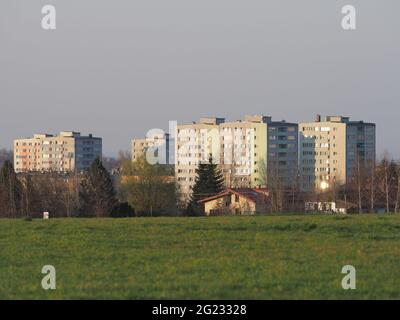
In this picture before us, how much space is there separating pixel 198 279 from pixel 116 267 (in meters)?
2.38

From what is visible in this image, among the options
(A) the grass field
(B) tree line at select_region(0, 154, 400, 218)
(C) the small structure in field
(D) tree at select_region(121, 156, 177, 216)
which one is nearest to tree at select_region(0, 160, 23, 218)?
(B) tree line at select_region(0, 154, 400, 218)

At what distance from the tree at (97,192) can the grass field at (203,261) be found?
6308 centimetres

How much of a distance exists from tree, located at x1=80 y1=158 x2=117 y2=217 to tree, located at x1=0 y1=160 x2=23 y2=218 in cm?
658

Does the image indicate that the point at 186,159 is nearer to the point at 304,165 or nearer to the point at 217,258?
the point at 304,165

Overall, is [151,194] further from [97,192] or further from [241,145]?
[241,145]

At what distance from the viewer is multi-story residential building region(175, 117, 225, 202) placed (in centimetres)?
15959

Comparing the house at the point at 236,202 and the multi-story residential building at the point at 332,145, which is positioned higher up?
the multi-story residential building at the point at 332,145

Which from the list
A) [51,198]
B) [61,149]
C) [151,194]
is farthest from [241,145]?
[151,194]

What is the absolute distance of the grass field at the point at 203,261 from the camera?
13305mm

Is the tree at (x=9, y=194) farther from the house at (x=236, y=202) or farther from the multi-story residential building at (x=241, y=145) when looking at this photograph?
the multi-story residential building at (x=241, y=145)

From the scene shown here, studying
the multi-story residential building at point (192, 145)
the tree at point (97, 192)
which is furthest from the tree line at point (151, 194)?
the multi-story residential building at point (192, 145)

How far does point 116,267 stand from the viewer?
1631 centimetres
